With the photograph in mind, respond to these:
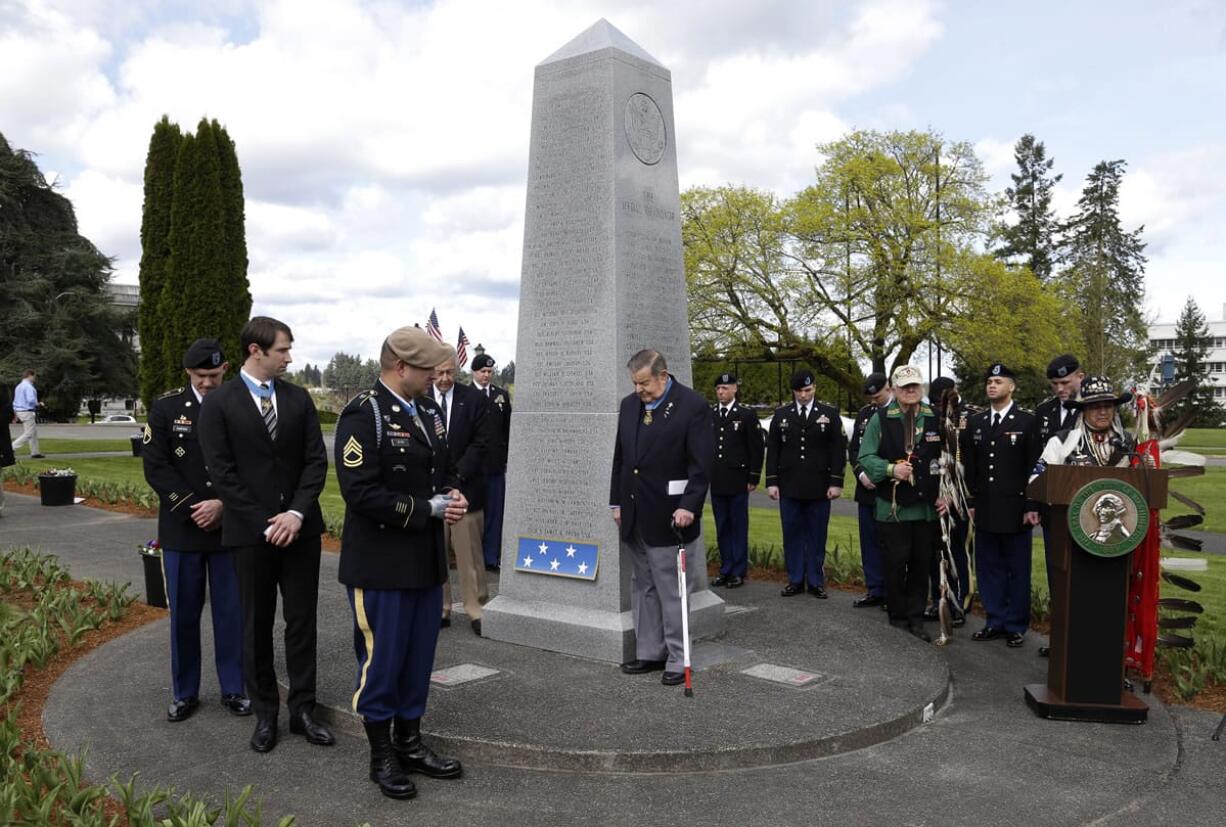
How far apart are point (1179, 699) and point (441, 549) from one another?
4373 millimetres

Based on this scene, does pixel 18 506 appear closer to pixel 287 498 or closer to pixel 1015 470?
pixel 287 498

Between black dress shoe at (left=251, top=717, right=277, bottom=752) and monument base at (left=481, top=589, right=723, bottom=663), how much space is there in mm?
2033

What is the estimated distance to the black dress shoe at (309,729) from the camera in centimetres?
462

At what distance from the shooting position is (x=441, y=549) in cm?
428

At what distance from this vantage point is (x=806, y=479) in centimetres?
845

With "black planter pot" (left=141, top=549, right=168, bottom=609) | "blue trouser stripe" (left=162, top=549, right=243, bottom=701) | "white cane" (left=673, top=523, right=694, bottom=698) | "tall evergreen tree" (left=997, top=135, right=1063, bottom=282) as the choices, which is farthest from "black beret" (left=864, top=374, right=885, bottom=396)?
"tall evergreen tree" (left=997, top=135, right=1063, bottom=282)

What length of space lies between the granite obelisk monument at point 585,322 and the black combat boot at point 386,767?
2077 mm

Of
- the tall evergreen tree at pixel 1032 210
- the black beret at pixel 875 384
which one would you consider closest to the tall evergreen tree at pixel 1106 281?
the tall evergreen tree at pixel 1032 210

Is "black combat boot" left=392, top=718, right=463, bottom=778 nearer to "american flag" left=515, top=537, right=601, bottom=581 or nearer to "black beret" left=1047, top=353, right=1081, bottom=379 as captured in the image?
"american flag" left=515, top=537, right=601, bottom=581

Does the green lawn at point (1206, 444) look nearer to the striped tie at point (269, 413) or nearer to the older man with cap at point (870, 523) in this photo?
the older man with cap at point (870, 523)

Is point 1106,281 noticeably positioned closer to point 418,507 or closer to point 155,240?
point 155,240

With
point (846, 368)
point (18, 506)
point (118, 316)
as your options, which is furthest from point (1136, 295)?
point (18, 506)

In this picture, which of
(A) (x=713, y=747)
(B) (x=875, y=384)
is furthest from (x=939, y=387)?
(A) (x=713, y=747)

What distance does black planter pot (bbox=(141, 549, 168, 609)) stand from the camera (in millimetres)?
7473
